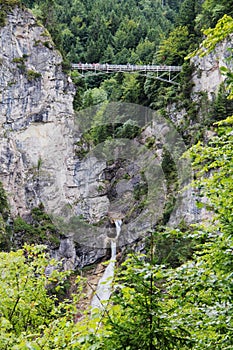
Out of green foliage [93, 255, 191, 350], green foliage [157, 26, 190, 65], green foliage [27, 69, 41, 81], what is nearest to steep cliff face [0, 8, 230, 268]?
green foliage [27, 69, 41, 81]

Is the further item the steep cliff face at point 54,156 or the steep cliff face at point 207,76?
the steep cliff face at point 54,156

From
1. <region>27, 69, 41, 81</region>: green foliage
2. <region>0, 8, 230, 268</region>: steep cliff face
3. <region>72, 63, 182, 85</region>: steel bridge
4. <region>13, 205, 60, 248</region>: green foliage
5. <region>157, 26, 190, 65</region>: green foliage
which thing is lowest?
<region>13, 205, 60, 248</region>: green foliage

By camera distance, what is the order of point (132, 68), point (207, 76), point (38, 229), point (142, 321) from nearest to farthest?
point (142, 321) < point (38, 229) < point (207, 76) < point (132, 68)

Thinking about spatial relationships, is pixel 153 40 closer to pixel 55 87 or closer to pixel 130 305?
pixel 55 87

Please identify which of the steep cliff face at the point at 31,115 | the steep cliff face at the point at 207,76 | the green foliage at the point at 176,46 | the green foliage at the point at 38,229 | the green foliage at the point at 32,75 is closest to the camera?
the green foliage at the point at 38,229

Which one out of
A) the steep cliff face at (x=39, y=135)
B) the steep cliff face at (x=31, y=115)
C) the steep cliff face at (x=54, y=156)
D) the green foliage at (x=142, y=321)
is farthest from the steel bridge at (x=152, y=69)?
the green foliage at (x=142, y=321)

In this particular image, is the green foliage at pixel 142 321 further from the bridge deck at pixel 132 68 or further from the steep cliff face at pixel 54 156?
the bridge deck at pixel 132 68

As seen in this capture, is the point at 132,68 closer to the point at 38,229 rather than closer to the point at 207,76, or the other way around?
the point at 207,76

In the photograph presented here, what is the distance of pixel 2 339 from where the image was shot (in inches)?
202

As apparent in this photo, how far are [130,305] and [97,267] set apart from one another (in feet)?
83.2

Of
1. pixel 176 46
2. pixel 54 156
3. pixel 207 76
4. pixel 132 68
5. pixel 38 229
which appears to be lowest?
pixel 38 229

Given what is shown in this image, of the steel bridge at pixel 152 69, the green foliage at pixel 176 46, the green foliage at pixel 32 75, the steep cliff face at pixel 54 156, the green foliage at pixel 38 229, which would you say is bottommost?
the green foliage at pixel 38 229

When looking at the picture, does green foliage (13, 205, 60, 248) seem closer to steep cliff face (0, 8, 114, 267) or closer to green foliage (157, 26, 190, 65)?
steep cliff face (0, 8, 114, 267)

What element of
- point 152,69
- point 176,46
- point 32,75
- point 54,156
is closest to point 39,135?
point 54,156
